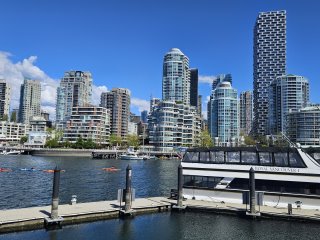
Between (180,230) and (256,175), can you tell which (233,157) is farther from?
(180,230)

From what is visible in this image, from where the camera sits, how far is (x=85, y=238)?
31984 mm

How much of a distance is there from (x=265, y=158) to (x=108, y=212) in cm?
1992

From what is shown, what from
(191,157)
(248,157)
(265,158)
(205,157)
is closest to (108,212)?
(191,157)

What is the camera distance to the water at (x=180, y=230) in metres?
32.8

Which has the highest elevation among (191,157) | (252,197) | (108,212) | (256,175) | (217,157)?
(217,157)

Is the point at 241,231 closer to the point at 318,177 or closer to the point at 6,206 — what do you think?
the point at 318,177

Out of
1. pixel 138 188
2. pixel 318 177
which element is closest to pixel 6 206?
pixel 138 188

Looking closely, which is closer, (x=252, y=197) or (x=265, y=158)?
(x=252, y=197)

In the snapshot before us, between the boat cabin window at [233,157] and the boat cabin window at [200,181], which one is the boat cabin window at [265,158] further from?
the boat cabin window at [200,181]

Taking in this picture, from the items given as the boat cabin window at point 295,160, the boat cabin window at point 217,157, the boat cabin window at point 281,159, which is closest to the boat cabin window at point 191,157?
the boat cabin window at point 217,157

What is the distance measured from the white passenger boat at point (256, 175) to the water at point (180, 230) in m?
4.26

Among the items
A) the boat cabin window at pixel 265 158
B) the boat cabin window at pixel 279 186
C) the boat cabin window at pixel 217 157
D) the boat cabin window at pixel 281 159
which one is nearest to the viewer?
the boat cabin window at pixel 279 186

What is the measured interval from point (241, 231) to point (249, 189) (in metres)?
5.90

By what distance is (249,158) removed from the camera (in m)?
43.7
